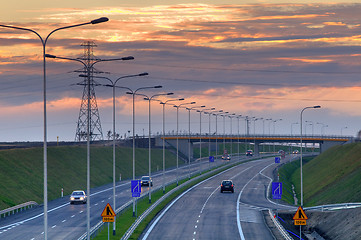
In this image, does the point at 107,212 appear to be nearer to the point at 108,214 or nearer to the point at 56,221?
the point at 108,214

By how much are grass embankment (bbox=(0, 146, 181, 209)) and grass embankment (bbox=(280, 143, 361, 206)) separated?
112 feet

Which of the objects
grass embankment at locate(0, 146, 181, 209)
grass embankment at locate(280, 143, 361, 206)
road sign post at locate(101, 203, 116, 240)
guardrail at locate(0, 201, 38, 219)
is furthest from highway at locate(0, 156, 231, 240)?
grass embankment at locate(280, 143, 361, 206)

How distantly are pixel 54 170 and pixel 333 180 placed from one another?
4646 centimetres

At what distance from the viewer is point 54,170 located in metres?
112

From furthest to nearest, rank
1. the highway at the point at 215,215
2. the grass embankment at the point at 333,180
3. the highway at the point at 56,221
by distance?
the grass embankment at the point at 333,180 < the highway at the point at 215,215 < the highway at the point at 56,221

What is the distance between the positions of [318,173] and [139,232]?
3315 inches

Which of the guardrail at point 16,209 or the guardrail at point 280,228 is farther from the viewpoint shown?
the guardrail at point 16,209

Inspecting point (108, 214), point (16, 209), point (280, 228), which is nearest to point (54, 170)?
point (16, 209)

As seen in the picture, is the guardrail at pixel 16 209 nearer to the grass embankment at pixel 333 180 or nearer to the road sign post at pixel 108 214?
the road sign post at pixel 108 214

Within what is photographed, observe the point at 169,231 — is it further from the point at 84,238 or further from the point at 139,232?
the point at 84,238

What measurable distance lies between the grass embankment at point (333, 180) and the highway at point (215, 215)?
8.01 metres

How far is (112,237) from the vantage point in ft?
171

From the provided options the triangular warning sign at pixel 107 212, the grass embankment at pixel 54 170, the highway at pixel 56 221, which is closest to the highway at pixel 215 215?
the highway at pixel 56 221

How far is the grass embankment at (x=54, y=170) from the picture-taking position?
89.5m
